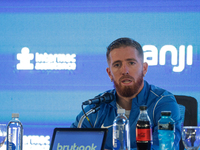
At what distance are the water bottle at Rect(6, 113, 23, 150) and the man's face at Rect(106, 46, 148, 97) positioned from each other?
2.39ft

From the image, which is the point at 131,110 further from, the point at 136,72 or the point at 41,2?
the point at 41,2

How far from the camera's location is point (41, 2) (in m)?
3.11

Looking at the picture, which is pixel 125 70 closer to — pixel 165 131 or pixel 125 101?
pixel 125 101

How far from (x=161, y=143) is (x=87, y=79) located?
1.78 m

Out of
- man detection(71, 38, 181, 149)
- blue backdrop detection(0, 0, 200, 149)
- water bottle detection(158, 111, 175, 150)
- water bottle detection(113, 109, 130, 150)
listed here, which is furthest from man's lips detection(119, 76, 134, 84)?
blue backdrop detection(0, 0, 200, 149)

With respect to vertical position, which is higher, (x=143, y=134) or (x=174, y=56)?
(x=174, y=56)

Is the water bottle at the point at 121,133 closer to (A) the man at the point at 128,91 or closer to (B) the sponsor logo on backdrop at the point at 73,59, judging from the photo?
(A) the man at the point at 128,91

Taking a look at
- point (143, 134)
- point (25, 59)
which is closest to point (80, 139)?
point (143, 134)

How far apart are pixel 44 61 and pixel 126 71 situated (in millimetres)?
1326

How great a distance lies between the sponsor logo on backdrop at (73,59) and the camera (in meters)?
2.89

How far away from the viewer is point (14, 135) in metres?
1.53

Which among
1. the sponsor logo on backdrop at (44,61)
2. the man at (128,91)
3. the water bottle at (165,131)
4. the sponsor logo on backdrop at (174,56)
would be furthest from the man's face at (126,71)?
the sponsor logo on backdrop at (44,61)

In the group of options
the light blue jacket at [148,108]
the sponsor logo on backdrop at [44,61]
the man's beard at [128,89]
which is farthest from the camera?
the sponsor logo on backdrop at [44,61]

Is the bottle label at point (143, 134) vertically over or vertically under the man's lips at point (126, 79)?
under
